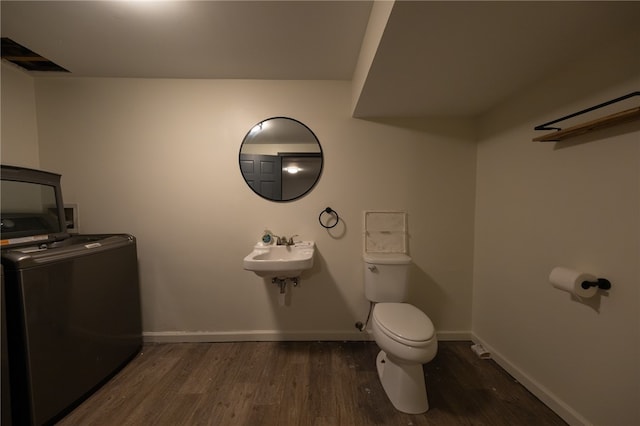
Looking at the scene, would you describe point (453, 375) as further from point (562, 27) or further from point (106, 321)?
point (106, 321)

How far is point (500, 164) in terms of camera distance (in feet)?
5.24

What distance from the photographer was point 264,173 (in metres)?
1.83

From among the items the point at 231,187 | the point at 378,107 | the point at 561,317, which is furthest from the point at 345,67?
the point at 561,317

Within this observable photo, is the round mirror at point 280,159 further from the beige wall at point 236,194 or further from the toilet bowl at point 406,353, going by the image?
the toilet bowl at point 406,353

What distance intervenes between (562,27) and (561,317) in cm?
140

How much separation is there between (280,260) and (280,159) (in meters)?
0.83

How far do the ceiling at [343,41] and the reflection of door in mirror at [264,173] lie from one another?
65 centimetres

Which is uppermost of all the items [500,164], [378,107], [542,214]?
[378,107]

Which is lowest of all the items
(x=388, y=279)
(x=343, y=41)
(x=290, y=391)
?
(x=290, y=391)

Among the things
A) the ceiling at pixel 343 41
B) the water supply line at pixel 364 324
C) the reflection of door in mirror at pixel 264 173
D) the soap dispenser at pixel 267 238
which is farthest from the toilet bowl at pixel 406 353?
the ceiling at pixel 343 41

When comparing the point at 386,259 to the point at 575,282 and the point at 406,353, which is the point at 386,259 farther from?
the point at 575,282

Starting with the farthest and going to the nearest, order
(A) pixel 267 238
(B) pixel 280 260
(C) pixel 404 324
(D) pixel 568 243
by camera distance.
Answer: (A) pixel 267 238 → (B) pixel 280 260 → (C) pixel 404 324 → (D) pixel 568 243

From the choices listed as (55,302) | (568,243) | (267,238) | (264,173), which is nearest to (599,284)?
(568,243)

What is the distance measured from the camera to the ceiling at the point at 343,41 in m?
0.87
